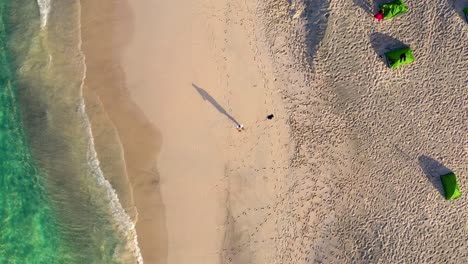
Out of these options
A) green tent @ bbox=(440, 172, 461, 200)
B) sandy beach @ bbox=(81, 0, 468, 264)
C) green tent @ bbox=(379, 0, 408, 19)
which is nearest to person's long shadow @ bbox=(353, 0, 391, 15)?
sandy beach @ bbox=(81, 0, 468, 264)

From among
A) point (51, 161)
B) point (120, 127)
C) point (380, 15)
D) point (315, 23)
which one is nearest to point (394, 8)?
point (380, 15)

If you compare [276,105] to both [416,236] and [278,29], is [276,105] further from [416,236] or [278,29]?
[416,236]

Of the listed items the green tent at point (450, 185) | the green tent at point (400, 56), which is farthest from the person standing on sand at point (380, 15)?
the green tent at point (450, 185)

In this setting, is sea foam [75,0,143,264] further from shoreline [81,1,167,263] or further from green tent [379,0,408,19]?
green tent [379,0,408,19]

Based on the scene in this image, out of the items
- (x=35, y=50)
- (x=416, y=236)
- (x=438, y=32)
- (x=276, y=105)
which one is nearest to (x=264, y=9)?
(x=276, y=105)

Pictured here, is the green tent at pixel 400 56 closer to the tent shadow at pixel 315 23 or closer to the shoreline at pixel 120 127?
the tent shadow at pixel 315 23

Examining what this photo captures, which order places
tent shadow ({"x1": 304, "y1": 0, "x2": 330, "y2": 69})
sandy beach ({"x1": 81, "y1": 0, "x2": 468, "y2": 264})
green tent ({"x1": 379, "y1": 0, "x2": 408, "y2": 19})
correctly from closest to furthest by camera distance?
sandy beach ({"x1": 81, "y1": 0, "x2": 468, "y2": 264}) < green tent ({"x1": 379, "y1": 0, "x2": 408, "y2": 19}) < tent shadow ({"x1": 304, "y1": 0, "x2": 330, "y2": 69})
